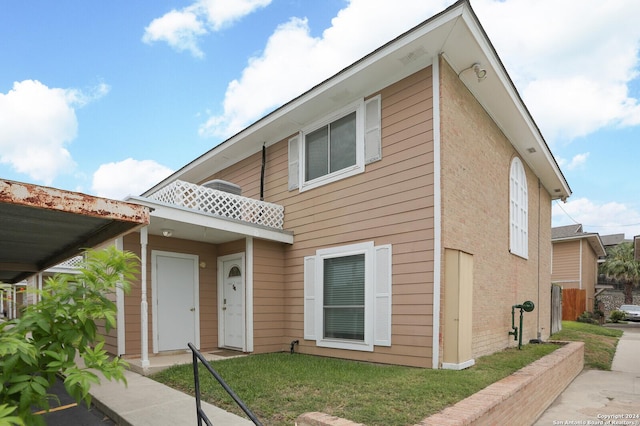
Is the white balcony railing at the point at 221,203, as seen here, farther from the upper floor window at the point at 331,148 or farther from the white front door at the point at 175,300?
the white front door at the point at 175,300

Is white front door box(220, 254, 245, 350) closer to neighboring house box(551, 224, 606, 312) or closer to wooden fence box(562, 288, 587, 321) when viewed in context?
wooden fence box(562, 288, 587, 321)

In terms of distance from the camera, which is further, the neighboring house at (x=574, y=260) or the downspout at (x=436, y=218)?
the neighboring house at (x=574, y=260)

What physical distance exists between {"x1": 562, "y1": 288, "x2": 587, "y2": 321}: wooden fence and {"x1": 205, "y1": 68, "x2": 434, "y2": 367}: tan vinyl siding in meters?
19.5

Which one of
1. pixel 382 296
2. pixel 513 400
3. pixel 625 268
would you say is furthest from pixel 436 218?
pixel 625 268

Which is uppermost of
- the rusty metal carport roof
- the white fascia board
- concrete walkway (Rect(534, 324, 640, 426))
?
the white fascia board

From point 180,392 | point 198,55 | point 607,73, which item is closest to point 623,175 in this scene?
point 607,73

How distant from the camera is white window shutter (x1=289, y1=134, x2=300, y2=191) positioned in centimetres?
955

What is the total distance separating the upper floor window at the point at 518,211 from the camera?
10.4m

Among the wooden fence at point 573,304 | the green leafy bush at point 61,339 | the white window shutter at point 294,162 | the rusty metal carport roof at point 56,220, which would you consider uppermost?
the white window shutter at point 294,162

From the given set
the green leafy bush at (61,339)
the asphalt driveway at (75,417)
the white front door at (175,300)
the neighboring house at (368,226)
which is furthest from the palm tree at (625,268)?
the green leafy bush at (61,339)

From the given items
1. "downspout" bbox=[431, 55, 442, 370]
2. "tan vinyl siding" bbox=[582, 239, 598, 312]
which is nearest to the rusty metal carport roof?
"downspout" bbox=[431, 55, 442, 370]

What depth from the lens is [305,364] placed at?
7.24 metres

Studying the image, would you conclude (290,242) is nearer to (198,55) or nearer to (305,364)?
(305,364)

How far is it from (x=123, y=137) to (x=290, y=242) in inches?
406
